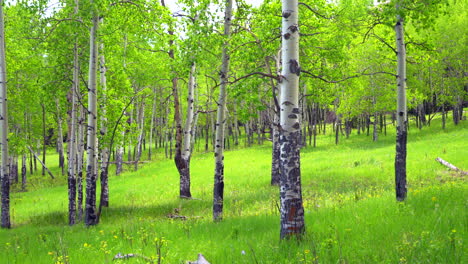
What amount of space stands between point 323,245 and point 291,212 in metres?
0.79

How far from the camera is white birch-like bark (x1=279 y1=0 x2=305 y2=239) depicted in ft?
16.9

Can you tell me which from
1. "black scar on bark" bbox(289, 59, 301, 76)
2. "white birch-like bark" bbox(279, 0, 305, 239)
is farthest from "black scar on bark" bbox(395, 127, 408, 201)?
"black scar on bark" bbox(289, 59, 301, 76)

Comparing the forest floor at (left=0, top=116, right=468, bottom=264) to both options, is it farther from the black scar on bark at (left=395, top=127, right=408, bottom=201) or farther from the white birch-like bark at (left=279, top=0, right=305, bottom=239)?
the white birch-like bark at (left=279, top=0, right=305, bottom=239)

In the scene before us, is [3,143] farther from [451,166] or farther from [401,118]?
[451,166]

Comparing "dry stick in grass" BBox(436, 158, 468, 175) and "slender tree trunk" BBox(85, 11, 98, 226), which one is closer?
"slender tree trunk" BBox(85, 11, 98, 226)

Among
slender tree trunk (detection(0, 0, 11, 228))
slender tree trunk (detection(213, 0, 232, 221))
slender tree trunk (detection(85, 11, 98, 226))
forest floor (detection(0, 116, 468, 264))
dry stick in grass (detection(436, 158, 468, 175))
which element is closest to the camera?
forest floor (detection(0, 116, 468, 264))

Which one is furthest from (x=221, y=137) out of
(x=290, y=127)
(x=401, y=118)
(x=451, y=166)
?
(x=451, y=166)

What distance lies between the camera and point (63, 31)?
11445 millimetres

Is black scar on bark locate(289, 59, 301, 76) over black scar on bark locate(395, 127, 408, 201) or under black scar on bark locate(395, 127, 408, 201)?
over

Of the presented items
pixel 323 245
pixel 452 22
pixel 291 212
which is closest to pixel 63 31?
pixel 291 212

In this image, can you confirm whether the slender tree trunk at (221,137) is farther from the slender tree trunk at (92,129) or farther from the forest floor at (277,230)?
the slender tree trunk at (92,129)

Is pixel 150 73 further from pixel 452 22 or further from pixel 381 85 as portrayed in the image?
pixel 452 22

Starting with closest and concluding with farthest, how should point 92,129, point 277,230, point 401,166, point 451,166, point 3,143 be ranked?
point 277,230 < point 401,166 < point 92,129 < point 3,143 < point 451,166

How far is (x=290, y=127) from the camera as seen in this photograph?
514 centimetres
